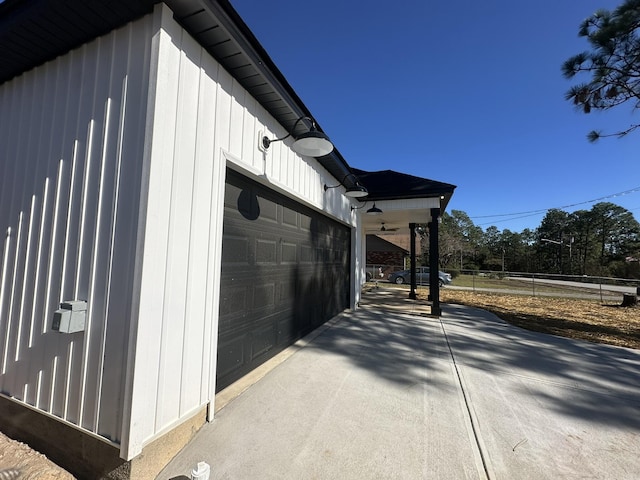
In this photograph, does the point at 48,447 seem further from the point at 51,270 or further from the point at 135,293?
the point at 135,293

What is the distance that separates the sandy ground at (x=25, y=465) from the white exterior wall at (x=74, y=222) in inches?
12.9

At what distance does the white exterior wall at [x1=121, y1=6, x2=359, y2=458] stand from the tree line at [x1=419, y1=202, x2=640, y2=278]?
35.2 metres

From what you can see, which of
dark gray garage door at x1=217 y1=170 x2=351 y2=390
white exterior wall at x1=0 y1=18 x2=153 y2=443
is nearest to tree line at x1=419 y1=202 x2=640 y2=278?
dark gray garage door at x1=217 y1=170 x2=351 y2=390

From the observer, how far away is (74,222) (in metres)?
2.14

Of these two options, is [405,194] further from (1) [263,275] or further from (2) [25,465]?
(2) [25,465]

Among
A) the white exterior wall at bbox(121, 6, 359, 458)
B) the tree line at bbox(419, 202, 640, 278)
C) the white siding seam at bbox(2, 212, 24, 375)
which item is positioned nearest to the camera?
the white exterior wall at bbox(121, 6, 359, 458)

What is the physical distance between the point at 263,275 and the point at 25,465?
92.8 inches

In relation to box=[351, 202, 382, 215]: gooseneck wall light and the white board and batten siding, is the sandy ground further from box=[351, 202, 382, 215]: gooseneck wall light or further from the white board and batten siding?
box=[351, 202, 382, 215]: gooseneck wall light

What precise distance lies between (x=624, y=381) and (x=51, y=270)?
6.34 meters

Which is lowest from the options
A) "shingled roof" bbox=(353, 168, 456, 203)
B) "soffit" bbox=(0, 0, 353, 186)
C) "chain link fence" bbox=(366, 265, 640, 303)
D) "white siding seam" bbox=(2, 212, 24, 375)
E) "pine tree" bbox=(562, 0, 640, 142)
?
"chain link fence" bbox=(366, 265, 640, 303)

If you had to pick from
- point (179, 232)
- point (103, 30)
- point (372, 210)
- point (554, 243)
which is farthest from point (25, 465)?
point (554, 243)

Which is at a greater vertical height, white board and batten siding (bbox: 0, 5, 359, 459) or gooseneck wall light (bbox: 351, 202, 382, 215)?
gooseneck wall light (bbox: 351, 202, 382, 215)

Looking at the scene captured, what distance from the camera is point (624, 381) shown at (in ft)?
11.1

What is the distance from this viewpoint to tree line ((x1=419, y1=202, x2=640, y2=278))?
128 ft
